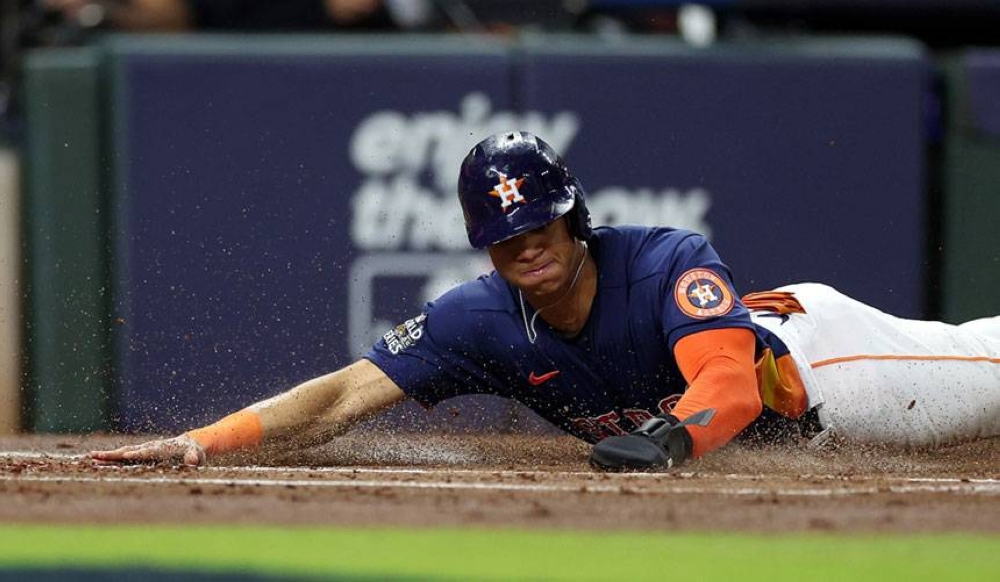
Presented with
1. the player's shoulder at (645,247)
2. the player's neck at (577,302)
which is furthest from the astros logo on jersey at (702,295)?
the player's neck at (577,302)

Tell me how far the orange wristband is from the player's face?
35.6 inches

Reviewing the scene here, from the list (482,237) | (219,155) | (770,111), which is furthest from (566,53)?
(482,237)

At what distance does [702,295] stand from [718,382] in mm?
295

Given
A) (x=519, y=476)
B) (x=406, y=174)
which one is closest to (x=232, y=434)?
(x=519, y=476)

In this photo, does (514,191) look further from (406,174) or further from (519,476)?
(406,174)

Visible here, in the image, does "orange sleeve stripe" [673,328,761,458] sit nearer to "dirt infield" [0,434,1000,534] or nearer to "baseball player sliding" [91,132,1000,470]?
"baseball player sliding" [91,132,1000,470]

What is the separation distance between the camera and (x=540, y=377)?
207 inches

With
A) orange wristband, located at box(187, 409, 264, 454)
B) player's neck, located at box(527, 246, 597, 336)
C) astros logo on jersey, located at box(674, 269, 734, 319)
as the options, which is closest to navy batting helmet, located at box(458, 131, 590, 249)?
player's neck, located at box(527, 246, 597, 336)

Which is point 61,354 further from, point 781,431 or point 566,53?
point 781,431

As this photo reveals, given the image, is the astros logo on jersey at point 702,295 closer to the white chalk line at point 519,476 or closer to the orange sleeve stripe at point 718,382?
the orange sleeve stripe at point 718,382

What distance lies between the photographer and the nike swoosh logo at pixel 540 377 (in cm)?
522

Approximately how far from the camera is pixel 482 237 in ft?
16.0

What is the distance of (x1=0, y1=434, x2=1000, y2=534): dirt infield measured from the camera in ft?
12.6

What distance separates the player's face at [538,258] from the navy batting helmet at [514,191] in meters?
0.05
